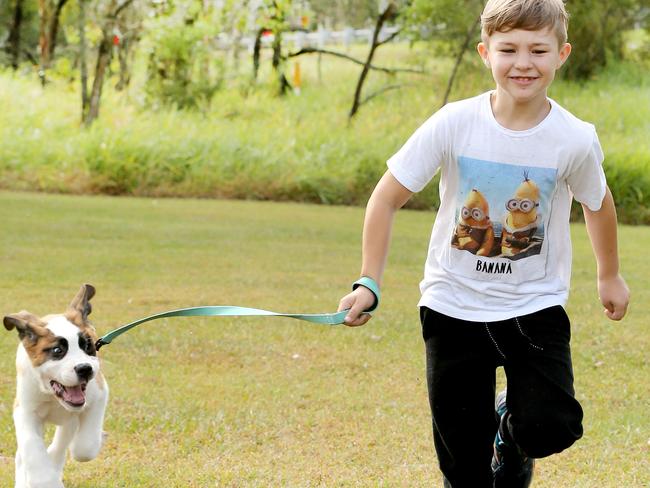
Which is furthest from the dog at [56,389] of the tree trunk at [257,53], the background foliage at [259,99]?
the tree trunk at [257,53]

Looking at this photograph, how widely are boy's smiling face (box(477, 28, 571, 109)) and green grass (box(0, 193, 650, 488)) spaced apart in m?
1.81

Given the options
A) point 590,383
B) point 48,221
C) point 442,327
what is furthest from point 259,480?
point 48,221

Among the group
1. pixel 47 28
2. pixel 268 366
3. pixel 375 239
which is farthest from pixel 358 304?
pixel 47 28

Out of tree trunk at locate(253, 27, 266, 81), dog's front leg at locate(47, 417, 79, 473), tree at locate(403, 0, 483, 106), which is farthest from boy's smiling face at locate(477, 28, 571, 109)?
tree trunk at locate(253, 27, 266, 81)

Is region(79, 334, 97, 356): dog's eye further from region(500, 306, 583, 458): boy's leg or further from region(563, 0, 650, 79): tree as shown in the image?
region(563, 0, 650, 79): tree

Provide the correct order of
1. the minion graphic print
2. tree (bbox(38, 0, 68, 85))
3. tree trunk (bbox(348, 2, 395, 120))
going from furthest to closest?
1. tree (bbox(38, 0, 68, 85))
2. tree trunk (bbox(348, 2, 395, 120))
3. the minion graphic print

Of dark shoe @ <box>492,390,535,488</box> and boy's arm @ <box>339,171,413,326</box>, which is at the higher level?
boy's arm @ <box>339,171,413,326</box>

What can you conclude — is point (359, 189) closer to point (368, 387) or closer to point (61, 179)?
point (61, 179)

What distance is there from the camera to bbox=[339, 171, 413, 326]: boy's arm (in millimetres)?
3508

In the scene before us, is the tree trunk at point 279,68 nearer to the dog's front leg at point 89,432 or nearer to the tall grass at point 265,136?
the tall grass at point 265,136

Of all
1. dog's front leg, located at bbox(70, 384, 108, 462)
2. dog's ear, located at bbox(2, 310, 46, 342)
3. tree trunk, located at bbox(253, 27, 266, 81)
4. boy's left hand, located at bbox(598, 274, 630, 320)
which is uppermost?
boy's left hand, located at bbox(598, 274, 630, 320)

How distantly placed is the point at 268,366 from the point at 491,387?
3.15 m

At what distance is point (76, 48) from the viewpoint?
2686cm

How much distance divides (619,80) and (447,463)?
72.3 ft
